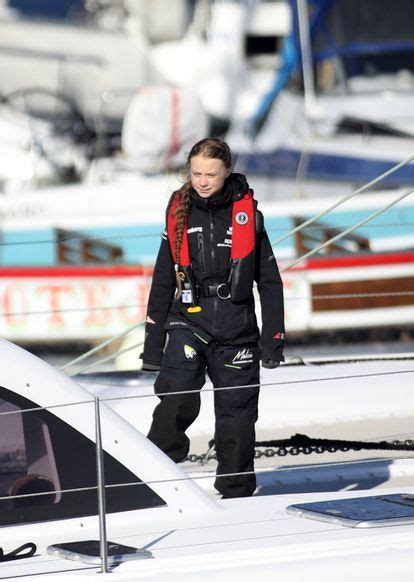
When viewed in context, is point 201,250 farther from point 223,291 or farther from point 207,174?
point 207,174

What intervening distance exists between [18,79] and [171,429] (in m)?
10.7

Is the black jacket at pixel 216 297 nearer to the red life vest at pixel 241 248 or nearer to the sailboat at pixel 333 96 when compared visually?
the red life vest at pixel 241 248

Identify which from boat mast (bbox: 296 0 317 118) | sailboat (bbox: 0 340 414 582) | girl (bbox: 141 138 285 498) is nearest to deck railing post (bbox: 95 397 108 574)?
sailboat (bbox: 0 340 414 582)

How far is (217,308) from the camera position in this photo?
3.82m

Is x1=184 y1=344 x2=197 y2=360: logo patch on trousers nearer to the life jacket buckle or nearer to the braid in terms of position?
the life jacket buckle

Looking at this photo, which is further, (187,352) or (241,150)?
(241,150)

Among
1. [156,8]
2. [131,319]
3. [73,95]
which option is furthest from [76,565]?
[156,8]

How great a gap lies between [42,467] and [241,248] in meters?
0.95

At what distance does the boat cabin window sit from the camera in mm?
3254

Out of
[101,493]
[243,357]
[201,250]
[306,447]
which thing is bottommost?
[306,447]

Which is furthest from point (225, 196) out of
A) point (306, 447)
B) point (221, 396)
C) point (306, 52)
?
point (306, 52)

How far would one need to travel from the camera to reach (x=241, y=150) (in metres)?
11.1

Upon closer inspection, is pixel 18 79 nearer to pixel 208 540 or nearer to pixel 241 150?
pixel 241 150

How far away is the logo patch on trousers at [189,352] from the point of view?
3850 millimetres
